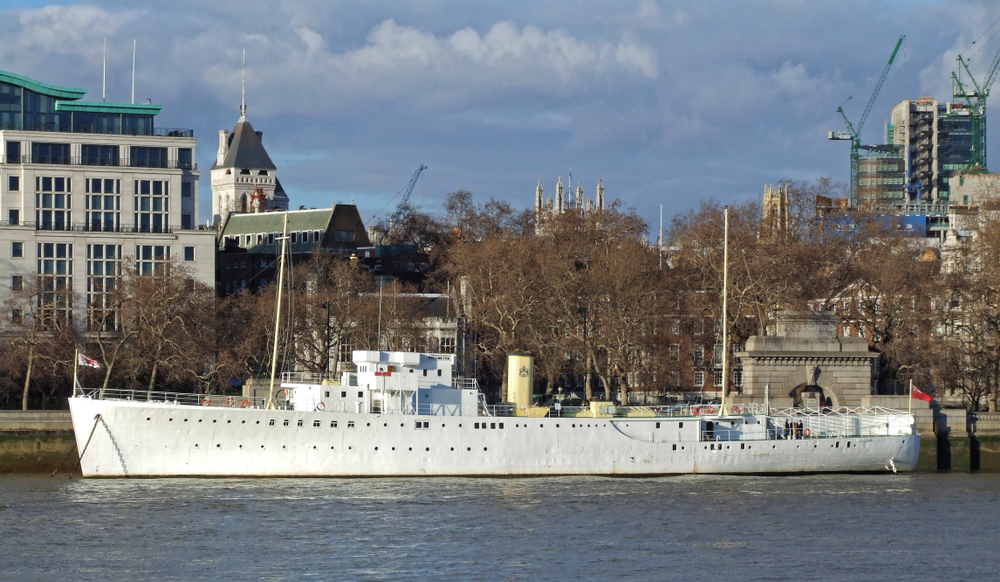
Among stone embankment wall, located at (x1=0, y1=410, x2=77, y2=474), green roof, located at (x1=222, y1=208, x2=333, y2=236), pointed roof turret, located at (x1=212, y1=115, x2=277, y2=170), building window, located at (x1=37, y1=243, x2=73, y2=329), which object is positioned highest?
pointed roof turret, located at (x1=212, y1=115, x2=277, y2=170)

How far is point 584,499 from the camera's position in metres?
47.2

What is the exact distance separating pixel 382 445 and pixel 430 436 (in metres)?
1.82

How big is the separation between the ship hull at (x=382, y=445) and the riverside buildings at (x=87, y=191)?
3038 cm

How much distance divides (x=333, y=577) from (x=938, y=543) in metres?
17.1

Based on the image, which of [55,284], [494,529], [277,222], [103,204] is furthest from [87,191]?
[494,529]

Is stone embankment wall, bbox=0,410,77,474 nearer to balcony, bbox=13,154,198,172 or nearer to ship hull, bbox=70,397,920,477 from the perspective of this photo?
ship hull, bbox=70,397,920,477

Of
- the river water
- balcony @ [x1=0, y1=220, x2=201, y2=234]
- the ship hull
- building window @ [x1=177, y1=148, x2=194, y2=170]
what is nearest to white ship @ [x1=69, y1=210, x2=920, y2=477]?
the ship hull

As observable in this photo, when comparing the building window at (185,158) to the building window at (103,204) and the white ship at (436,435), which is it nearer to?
the building window at (103,204)

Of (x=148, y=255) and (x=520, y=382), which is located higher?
(x=148, y=255)

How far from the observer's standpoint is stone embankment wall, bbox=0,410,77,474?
55.4 meters

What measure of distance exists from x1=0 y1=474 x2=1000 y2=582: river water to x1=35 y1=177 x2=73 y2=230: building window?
32.8 m

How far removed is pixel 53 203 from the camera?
8275cm

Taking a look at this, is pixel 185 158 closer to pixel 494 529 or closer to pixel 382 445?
pixel 382 445

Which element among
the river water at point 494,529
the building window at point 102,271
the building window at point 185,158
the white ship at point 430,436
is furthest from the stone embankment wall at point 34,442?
the building window at point 185,158
